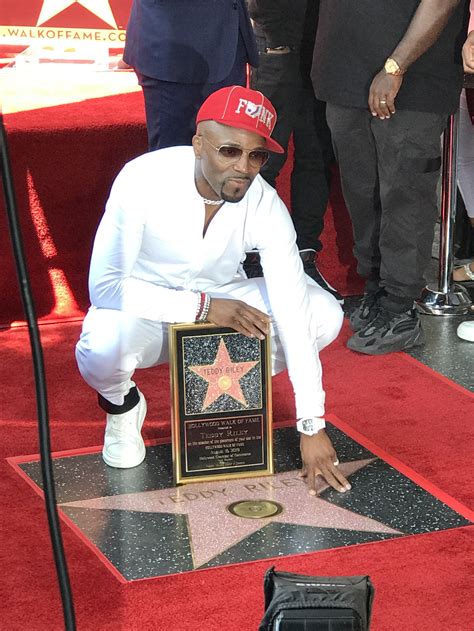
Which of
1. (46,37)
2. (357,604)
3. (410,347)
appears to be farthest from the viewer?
(46,37)

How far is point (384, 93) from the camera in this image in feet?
12.0

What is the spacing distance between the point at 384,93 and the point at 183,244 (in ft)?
3.36

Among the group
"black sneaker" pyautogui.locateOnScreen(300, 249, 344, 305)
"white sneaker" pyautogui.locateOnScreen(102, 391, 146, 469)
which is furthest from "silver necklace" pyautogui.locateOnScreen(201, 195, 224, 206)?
"black sneaker" pyautogui.locateOnScreen(300, 249, 344, 305)

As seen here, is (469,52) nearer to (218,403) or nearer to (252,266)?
(252,266)

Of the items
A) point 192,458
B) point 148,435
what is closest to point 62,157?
point 148,435

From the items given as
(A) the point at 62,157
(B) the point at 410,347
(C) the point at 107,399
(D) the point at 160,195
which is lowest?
(B) the point at 410,347

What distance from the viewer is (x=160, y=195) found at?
294 cm

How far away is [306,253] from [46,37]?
223 centimetres

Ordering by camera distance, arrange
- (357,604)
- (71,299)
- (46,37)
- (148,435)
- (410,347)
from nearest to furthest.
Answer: (357,604), (148,435), (410,347), (71,299), (46,37)

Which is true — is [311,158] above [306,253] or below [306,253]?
above

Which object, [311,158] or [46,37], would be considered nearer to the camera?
[311,158]

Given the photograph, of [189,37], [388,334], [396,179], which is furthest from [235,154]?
[388,334]

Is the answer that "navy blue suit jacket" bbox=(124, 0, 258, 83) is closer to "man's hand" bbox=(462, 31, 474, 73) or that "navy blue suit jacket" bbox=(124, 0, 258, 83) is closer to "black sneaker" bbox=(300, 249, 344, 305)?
"man's hand" bbox=(462, 31, 474, 73)

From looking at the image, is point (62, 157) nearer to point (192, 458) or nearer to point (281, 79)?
point (281, 79)
